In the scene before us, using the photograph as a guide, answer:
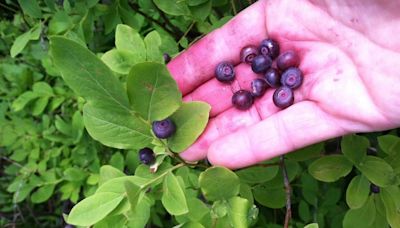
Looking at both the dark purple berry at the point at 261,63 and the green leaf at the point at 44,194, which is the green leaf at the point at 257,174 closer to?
the dark purple berry at the point at 261,63

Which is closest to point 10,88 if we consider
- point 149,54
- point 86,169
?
point 86,169

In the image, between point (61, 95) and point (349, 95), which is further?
point (61, 95)

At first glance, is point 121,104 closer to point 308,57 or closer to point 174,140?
point 174,140

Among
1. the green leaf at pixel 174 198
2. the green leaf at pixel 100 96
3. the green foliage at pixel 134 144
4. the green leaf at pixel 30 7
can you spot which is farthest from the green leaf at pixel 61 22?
the green leaf at pixel 174 198

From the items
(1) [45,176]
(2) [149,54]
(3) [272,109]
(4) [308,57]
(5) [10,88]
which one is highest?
(2) [149,54]

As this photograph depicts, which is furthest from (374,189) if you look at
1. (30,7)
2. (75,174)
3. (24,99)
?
(24,99)

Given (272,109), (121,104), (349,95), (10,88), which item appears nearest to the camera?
(121,104)
